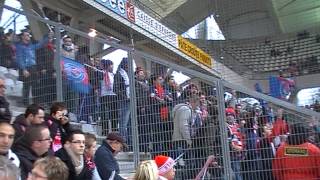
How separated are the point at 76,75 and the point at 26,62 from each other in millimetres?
674

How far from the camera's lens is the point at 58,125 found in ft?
18.6

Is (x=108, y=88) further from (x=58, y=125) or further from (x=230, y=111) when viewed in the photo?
(x=230, y=111)

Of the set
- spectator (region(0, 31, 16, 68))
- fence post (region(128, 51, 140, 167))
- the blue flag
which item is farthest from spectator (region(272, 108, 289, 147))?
spectator (region(0, 31, 16, 68))

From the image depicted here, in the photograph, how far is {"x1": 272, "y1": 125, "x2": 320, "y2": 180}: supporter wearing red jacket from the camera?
18.9ft

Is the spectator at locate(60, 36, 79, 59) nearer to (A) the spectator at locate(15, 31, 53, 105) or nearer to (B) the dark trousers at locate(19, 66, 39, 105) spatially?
(A) the spectator at locate(15, 31, 53, 105)

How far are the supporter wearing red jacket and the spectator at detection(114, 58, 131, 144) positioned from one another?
200 cm

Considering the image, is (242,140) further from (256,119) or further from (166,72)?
(166,72)

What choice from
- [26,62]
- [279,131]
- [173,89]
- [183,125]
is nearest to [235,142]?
[279,131]

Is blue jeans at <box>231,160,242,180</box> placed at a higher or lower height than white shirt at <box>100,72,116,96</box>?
lower

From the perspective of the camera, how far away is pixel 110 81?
7.09 meters

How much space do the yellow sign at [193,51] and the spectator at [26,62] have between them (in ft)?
31.1

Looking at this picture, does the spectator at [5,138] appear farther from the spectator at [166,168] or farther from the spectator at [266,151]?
the spectator at [266,151]

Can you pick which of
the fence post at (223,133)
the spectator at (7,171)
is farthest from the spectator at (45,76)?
the spectator at (7,171)

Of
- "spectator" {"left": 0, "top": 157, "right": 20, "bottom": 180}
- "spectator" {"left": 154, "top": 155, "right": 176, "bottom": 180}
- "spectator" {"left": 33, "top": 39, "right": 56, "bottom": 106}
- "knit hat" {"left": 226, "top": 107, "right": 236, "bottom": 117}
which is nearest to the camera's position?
"spectator" {"left": 0, "top": 157, "right": 20, "bottom": 180}
